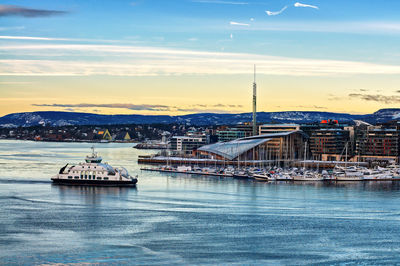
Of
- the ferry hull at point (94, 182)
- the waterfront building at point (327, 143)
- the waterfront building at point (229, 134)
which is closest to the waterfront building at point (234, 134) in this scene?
the waterfront building at point (229, 134)

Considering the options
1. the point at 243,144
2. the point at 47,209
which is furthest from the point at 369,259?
the point at 243,144

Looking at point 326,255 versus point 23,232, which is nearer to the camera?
point 326,255

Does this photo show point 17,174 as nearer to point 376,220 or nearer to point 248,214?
point 248,214

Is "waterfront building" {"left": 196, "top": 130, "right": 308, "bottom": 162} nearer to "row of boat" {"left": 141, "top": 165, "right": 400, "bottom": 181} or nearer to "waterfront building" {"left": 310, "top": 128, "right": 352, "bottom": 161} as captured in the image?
"waterfront building" {"left": 310, "top": 128, "right": 352, "bottom": 161}

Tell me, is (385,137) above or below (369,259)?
above

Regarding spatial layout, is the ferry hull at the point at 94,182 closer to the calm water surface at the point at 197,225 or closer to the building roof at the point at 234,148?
the calm water surface at the point at 197,225

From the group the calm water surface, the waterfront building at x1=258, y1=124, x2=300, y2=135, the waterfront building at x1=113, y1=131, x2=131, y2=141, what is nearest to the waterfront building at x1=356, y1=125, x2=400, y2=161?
the waterfront building at x1=258, y1=124, x2=300, y2=135
